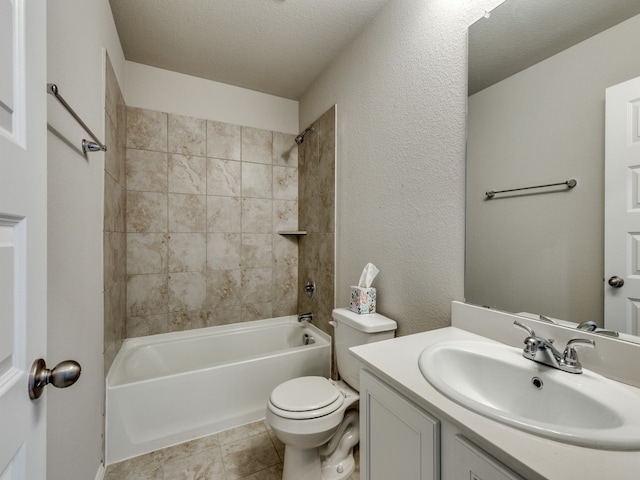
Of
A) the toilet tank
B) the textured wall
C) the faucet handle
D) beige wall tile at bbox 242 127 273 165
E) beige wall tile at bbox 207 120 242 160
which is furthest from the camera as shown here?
beige wall tile at bbox 242 127 273 165

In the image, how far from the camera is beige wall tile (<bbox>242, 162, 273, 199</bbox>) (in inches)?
95.5

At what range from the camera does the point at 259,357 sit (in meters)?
1.83

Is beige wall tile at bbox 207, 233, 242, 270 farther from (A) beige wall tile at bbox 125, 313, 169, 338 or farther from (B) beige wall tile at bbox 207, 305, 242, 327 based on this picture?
(A) beige wall tile at bbox 125, 313, 169, 338

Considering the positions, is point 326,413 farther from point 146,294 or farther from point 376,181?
point 146,294

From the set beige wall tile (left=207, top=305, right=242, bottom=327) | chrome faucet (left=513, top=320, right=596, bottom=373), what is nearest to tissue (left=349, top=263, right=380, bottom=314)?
chrome faucet (left=513, top=320, right=596, bottom=373)

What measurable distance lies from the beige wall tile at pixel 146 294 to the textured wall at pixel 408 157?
55.7 inches

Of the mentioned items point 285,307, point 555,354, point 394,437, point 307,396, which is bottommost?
point 307,396

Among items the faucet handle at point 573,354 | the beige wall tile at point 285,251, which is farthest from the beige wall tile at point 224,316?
the faucet handle at point 573,354

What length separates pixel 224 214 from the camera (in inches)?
92.5

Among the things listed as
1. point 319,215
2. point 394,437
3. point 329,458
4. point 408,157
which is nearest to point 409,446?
point 394,437

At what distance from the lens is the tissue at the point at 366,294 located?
1.50 meters

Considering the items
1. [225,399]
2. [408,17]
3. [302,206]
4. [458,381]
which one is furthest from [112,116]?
[458,381]

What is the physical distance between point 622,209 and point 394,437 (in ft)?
2.85

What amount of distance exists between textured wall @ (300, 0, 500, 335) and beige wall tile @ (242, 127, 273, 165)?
0.87 meters
